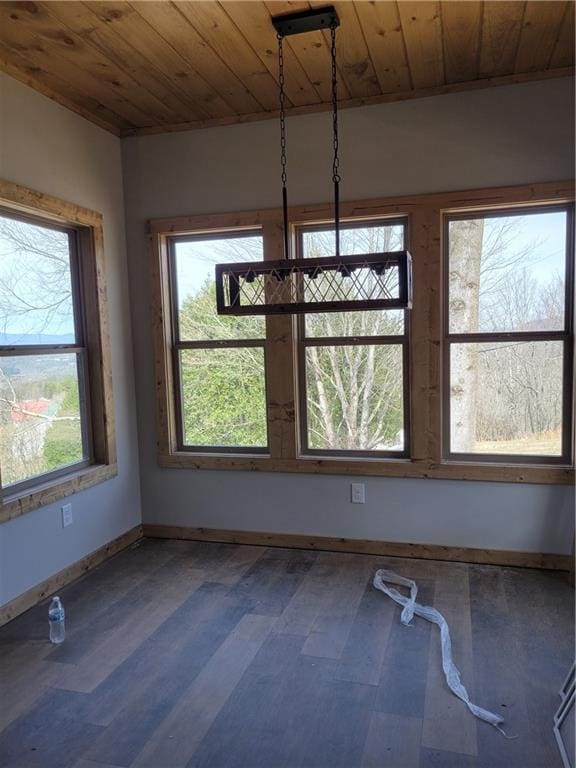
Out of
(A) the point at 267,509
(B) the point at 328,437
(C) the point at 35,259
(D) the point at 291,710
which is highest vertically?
(C) the point at 35,259

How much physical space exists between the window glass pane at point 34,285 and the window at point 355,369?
1.51m

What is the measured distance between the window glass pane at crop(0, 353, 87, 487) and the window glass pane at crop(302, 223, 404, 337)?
1.60m

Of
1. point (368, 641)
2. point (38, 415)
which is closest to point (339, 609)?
point (368, 641)

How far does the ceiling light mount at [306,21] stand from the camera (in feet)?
7.94

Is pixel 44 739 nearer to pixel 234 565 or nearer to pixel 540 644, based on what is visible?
pixel 234 565

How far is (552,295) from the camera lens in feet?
10.5

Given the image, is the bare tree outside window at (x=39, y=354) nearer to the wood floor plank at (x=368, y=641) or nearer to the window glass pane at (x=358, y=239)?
the window glass pane at (x=358, y=239)

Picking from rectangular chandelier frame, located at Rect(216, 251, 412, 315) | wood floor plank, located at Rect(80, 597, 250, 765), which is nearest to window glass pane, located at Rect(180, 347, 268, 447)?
wood floor plank, located at Rect(80, 597, 250, 765)

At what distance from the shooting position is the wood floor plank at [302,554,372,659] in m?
2.53

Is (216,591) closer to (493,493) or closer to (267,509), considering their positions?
(267,509)

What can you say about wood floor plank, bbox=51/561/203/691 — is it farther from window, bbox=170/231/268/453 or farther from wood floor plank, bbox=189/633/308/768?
window, bbox=170/231/268/453

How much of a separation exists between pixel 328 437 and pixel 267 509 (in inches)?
26.1

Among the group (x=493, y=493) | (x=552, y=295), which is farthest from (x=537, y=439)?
(x=552, y=295)

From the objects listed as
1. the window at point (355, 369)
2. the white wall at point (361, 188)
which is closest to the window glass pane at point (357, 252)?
the window at point (355, 369)
